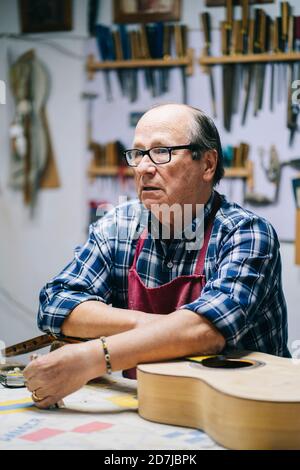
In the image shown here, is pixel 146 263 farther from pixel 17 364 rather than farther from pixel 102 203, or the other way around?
pixel 102 203

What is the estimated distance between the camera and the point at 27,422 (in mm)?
1591

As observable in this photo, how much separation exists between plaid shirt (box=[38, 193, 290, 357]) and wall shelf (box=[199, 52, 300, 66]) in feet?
5.26

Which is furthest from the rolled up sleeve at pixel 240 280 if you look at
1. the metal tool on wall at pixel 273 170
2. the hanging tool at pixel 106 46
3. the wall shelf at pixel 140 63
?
the hanging tool at pixel 106 46

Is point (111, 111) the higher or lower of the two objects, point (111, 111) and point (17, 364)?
the higher

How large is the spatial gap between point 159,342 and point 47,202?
2642mm

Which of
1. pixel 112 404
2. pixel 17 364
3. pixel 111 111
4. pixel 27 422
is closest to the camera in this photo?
pixel 27 422

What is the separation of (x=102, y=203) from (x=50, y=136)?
53cm

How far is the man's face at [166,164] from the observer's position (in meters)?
2.07

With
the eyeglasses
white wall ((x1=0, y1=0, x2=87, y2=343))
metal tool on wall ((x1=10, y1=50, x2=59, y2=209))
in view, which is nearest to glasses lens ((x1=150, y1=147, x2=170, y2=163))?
the eyeglasses

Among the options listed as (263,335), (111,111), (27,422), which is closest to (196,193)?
(263,335)

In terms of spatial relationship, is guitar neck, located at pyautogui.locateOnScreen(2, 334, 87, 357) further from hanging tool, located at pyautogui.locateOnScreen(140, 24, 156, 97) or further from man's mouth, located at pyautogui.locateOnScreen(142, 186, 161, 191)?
hanging tool, located at pyautogui.locateOnScreen(140, 24, 156, 97)

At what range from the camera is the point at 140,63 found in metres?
3.89

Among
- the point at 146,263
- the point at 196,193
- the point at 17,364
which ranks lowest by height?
the point at 17,364

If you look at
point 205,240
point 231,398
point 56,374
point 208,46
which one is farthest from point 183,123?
point 208,46
